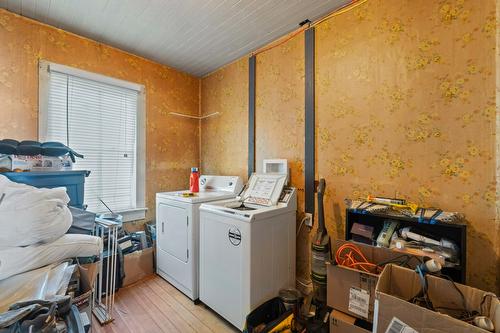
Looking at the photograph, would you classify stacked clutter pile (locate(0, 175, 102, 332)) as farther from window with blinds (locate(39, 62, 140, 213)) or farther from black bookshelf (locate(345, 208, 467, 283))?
black bookshelf (locate(345, 208, 467, 283))

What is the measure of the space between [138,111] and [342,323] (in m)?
2.88

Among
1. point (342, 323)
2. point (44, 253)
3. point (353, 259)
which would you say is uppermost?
point (44, 253)

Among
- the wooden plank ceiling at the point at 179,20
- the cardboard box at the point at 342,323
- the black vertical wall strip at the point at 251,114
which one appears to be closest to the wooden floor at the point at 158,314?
the cardboard box at the point at 342,323

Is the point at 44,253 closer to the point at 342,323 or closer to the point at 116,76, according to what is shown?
the point at 342,323

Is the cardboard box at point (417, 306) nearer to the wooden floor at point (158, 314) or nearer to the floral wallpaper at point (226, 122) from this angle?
the wooden floor at point (158, 314)

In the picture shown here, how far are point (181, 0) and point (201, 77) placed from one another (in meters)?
1.55

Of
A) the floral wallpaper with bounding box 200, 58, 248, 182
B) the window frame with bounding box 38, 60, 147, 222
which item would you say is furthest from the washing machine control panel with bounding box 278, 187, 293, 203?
the window frame with bounding box 38, 60, 147, 222

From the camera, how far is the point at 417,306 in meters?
0.92

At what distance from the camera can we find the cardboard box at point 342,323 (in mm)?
1249

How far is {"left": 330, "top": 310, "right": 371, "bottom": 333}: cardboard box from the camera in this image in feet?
4.10

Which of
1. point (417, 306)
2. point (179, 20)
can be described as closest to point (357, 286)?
point (417, 306)

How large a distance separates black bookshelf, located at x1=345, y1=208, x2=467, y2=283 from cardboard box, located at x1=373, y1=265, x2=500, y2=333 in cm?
14

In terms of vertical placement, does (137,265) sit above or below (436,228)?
below

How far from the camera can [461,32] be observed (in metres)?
1.37
